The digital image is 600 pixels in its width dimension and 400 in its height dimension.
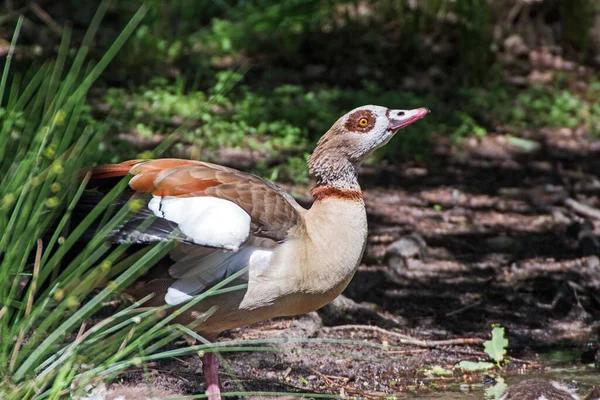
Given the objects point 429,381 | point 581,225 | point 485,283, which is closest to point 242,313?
point 429,381

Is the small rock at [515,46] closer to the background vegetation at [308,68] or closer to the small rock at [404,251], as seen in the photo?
the background vegetation at [308,68]

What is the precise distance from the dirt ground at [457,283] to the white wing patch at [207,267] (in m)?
0.47

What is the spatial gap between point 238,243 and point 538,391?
168cm

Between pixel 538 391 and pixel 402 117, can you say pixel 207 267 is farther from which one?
pixel 538 391

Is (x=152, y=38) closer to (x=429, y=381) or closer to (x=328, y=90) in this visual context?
(x=328, y=90)

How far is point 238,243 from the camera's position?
413 cm

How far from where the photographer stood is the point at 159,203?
164 inches

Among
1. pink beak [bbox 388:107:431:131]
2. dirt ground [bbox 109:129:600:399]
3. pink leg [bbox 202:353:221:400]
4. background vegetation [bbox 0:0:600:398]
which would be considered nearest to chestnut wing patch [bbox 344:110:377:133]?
pink beak [bbox 388:107:431:131]

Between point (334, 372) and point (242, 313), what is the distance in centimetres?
116

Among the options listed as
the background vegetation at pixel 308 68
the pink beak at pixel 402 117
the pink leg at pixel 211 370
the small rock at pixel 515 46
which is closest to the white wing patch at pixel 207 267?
the pink leg at pixel 211 370

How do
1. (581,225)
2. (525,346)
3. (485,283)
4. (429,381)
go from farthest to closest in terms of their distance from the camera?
(581,225)
(485,283)
(525,346)
(429,381)

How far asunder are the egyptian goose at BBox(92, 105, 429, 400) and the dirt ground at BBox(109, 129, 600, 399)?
1.01ft

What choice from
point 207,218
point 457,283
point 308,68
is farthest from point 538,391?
point 308,68

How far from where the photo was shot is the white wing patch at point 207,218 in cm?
407
